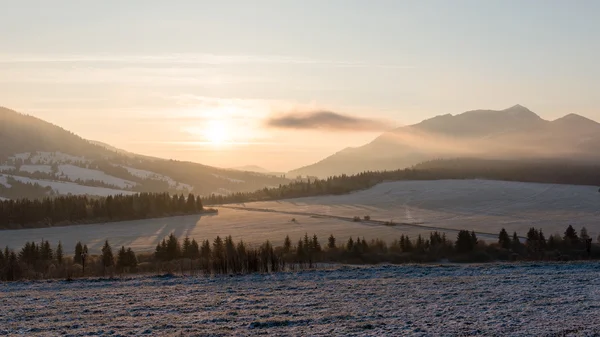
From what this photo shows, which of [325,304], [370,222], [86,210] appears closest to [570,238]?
[370,222]

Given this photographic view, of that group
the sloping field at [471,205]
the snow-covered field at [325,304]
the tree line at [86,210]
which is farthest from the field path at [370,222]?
the snow-covered field at [325,304]

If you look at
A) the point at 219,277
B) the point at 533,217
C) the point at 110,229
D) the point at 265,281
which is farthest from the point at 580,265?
the point at 110,229

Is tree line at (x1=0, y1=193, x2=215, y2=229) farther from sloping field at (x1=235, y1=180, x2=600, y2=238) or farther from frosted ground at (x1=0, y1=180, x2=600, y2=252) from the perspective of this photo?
sloping field at (x1=235, y1=180, x2=600, y2=238)

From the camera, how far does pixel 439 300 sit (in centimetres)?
2045

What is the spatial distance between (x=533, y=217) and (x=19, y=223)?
9833 centimetres

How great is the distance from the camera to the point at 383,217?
122 meters

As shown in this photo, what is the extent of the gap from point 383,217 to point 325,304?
337 ft

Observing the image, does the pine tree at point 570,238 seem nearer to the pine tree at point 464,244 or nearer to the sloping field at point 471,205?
the pine tree at point 464,244

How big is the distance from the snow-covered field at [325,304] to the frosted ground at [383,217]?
186 feet

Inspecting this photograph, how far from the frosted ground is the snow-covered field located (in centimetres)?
5667

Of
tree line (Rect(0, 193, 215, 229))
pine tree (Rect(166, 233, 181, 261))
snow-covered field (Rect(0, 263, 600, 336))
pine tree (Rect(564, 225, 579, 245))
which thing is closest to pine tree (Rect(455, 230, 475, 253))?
pine tree (Rect(564, 225, 579, 245))

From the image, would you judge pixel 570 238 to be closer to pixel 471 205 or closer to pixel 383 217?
pixel 383 217

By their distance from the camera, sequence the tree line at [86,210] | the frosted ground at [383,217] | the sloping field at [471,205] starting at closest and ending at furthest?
1. the frosted ground at [383,217]
2. the sloping field at [471,205]
3. the tree line at [86,210]

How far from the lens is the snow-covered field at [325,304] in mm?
16859
